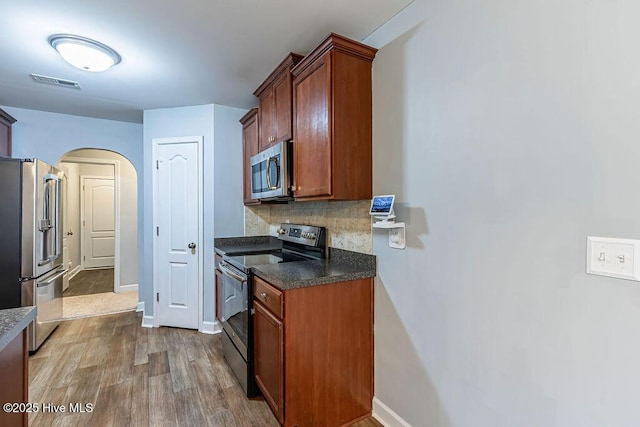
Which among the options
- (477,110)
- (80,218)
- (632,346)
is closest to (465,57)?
(477,110)

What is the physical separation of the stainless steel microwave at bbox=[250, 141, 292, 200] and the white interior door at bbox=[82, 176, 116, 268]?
217 inches

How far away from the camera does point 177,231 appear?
11.3 ft

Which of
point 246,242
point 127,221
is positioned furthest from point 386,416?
point 127,221

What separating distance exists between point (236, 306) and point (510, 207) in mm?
1900

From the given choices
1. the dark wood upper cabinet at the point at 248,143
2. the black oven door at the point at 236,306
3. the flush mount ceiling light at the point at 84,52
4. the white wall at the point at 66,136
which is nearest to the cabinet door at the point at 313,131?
the black oven door at the point at 236,306

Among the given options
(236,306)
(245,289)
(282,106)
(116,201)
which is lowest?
(236,306)

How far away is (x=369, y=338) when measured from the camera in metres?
1.96

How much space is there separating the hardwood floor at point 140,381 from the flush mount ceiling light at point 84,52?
2313 mm

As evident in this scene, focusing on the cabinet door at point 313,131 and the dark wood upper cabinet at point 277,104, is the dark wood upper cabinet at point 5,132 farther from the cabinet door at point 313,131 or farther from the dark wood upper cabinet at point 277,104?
the cabinet door at point 313,131

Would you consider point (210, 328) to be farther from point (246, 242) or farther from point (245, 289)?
point (245, 289)

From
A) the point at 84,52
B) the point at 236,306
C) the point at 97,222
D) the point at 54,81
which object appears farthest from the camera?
the point at 97,222

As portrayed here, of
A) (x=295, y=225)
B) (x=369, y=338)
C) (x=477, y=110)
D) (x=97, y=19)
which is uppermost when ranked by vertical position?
(x=97, y=19)

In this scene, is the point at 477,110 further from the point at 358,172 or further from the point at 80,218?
the point at 80,218

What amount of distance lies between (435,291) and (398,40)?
55.3 inches
